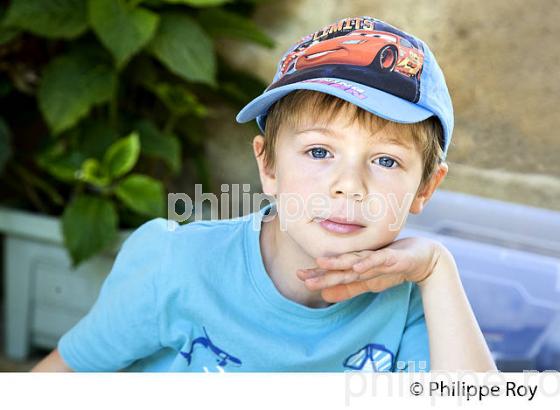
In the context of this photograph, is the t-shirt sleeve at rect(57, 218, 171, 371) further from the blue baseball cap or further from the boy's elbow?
the blue baseball cap

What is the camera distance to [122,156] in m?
1.57

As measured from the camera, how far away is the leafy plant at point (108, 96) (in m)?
1.55

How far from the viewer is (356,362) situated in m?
0.82

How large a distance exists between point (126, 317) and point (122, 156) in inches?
31.7

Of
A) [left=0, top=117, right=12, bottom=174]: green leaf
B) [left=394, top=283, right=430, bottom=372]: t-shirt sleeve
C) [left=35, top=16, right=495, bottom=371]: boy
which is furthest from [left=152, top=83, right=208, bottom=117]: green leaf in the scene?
[left=394, top=283, right=430, bottom=372]: t-shirt sleeve

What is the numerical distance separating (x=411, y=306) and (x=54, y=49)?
1.22m

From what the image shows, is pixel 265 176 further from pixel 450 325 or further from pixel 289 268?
pixel 450 325

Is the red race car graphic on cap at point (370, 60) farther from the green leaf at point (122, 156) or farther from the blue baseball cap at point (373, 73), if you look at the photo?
the green leaf at point (122, 156)

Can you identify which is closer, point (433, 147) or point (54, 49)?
point (433, 147)

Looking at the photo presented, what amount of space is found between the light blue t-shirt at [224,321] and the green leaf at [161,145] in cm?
79

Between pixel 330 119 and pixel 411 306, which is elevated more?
pixel 330 119

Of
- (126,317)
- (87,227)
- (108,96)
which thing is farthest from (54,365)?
(108,96)
